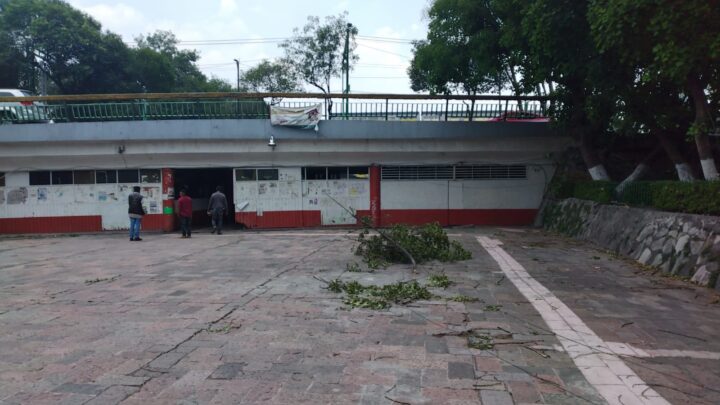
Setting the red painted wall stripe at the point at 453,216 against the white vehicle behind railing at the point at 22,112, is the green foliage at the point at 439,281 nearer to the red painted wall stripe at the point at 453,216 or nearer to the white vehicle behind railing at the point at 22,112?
the red painted wall stripe at the point at 453,216

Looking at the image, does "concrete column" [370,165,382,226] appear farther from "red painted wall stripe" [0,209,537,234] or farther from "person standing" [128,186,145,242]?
"person standing" [128,186,145,242]

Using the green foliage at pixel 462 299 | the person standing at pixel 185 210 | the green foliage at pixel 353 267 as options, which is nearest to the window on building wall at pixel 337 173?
the person standing at pixel 185 210

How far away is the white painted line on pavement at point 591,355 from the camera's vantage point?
3.46 m

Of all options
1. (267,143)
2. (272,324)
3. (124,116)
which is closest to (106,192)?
(124,116)

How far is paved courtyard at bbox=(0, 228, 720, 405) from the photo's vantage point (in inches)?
139

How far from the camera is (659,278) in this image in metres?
8.02

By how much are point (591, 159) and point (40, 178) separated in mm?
19896

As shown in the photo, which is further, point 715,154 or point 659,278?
point 715,154

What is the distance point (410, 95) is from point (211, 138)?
7486 mm

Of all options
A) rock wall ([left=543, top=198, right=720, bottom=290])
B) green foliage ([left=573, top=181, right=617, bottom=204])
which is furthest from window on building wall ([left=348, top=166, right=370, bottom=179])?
rock wall ([left=543, top=198, right=720, bottom=290])

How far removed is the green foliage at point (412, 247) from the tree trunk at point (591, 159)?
24.1 ft

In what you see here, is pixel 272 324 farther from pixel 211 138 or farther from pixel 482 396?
pixel 211 138

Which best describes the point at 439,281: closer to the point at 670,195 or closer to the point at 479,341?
the point at 479,341

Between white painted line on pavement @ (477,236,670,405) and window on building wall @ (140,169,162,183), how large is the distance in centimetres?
1492
